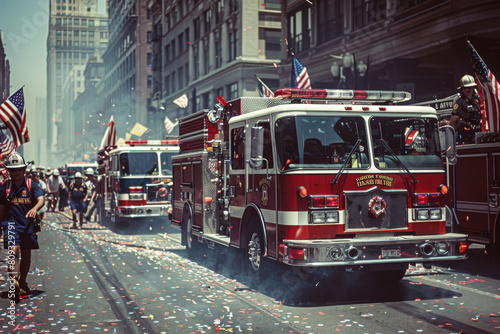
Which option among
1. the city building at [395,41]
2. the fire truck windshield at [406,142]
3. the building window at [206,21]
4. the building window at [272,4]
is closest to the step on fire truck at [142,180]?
the city building at [395,41]

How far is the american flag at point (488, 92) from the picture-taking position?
12008 mm

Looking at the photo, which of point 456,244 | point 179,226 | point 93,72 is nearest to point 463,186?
point 456,244

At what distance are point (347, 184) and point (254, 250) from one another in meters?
2.03

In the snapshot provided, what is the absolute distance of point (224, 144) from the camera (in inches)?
472

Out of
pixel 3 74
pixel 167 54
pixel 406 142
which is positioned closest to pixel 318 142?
pixel 406 142

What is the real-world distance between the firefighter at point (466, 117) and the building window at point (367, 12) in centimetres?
1573

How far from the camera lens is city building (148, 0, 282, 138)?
43.8 meters

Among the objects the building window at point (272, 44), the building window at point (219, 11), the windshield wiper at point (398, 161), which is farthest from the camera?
the building window at point (219, 11)

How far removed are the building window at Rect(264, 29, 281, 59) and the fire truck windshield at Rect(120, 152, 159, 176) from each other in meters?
24.9

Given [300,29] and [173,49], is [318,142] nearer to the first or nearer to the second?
[300,29]

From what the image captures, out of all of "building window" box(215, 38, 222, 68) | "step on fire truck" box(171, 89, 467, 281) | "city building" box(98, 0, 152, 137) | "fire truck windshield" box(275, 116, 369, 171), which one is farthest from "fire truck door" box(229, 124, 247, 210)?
"city building" box(98, 0, 152, 137)

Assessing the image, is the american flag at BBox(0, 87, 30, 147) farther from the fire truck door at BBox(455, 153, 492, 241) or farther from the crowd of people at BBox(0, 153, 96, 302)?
the fire truck door at BBox(455, 153, 492, 241)

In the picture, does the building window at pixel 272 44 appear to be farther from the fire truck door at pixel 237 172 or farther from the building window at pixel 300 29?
the fire truck door at pixel 237 172

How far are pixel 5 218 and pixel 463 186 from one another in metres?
7.56
